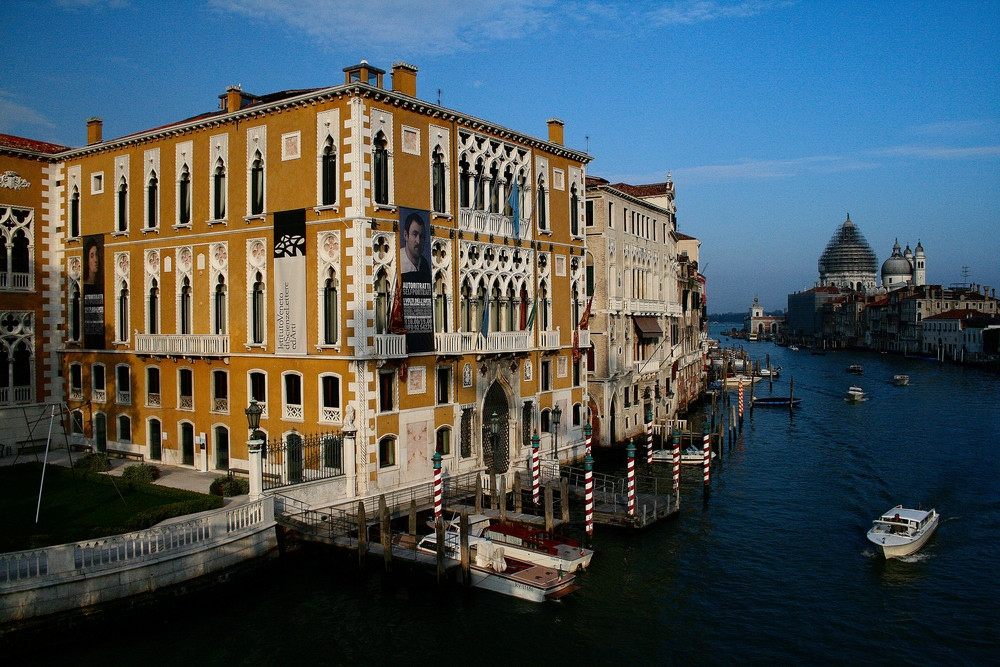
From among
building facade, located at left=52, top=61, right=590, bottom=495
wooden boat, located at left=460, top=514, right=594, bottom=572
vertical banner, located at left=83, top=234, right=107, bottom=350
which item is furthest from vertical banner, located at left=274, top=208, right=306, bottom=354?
vertical banner, located at left=83, top=234, right=107, bottom=350

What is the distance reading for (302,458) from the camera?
2470 centimetres

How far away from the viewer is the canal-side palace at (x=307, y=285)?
24188mm

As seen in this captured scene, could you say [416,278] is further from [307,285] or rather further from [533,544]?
[533,544]

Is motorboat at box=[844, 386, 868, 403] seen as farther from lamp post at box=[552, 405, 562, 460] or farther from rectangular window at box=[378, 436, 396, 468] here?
rectangular window at box=[378, 436, 396, 468]

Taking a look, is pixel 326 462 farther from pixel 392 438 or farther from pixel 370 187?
pixel 370 187

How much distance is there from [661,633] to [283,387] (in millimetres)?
14150

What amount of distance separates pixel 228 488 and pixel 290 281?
6893 millimetres

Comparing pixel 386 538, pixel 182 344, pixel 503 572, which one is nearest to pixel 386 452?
pixel 386 538

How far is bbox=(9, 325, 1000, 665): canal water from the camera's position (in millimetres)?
17062

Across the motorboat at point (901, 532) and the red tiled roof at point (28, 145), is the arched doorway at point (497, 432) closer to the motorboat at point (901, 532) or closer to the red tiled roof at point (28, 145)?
the motorboat at point (901, 532)

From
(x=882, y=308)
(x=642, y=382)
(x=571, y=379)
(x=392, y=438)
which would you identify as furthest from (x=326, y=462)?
(x=882, y=308)

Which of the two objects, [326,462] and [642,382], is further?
[642,382]

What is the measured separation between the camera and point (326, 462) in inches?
941

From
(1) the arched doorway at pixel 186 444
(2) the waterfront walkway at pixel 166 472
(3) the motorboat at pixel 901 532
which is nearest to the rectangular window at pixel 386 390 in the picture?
(2) the waterfront walkway at pixel 166 472
